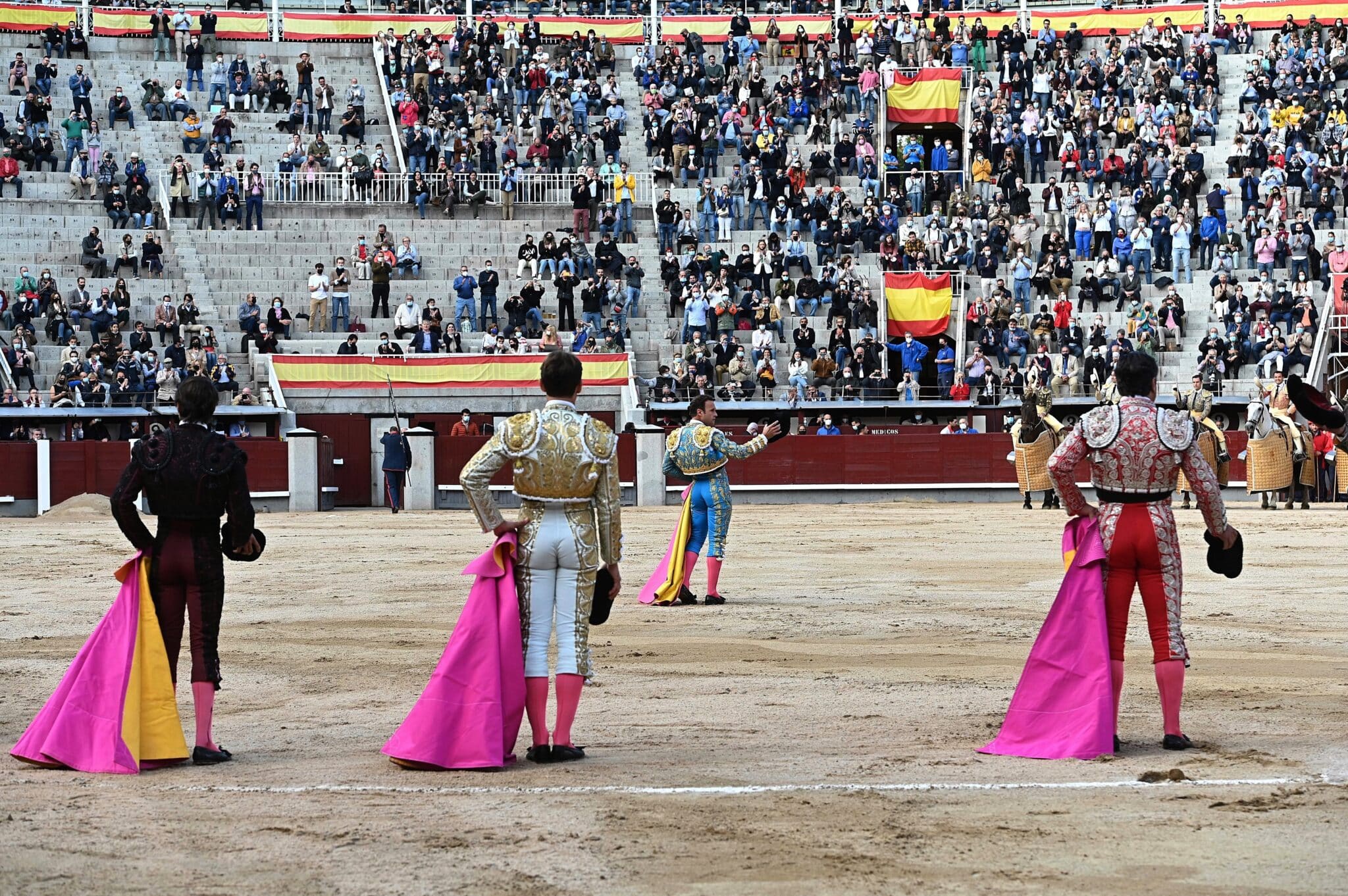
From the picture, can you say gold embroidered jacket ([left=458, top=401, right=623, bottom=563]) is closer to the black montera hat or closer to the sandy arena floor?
the sandy arena floor

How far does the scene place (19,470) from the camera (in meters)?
25.5

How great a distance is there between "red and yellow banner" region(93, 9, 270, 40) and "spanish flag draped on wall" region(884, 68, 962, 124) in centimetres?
1274

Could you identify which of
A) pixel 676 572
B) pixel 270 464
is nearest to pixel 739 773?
pixel 676 572

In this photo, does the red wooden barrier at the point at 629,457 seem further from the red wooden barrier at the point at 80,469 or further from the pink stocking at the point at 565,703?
the pink stocking at the point at 565,703

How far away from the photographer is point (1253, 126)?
33.2m

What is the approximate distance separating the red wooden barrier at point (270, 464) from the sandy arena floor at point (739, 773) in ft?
44.0

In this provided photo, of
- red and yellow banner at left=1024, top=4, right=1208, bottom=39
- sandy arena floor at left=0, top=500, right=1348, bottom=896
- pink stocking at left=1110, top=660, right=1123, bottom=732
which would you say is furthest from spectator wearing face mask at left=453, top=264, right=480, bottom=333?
pink stocking at left=1110, top=660, right=1123, bottom=732

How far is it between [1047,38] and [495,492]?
16.0 m

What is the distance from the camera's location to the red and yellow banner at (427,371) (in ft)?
90.1

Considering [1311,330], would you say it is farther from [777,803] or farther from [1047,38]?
[777,803]

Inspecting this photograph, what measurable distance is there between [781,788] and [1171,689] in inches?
61.9

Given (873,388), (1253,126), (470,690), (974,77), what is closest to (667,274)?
(873,388)

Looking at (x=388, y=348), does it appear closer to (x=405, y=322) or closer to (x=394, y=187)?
(x=405, y=322)

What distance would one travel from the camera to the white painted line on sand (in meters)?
5.69
